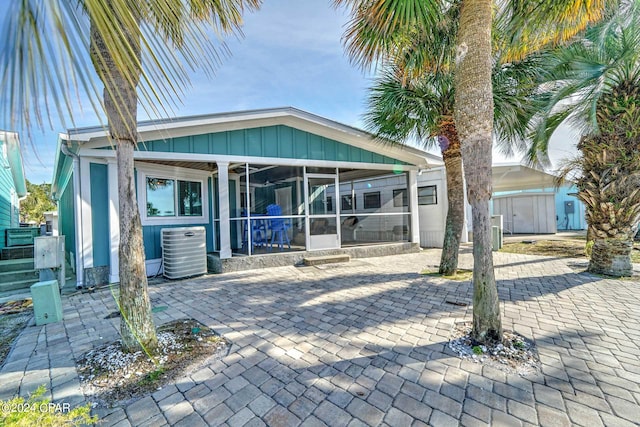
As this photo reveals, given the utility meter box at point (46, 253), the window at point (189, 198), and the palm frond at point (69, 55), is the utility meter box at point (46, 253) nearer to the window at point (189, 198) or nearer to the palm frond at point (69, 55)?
the window at point (189, 198)

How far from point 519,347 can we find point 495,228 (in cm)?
793

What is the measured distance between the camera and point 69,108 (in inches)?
29.5

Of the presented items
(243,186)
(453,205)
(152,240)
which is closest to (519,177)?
(453,205)

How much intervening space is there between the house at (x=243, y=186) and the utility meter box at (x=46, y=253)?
344 mm

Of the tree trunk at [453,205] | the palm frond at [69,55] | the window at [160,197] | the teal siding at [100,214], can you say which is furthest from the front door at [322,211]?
the palm frond at [69,55]

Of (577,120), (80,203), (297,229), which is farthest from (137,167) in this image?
(577,120)

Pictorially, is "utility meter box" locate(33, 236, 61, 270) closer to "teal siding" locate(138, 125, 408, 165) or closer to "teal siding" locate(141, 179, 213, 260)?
"teal siding" locate(141, 179, 213, 260)

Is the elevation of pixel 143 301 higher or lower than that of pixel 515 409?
higher

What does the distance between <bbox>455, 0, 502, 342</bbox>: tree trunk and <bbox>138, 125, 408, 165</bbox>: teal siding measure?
16.8 feet

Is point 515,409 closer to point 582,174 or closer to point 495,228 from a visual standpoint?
point 582,174

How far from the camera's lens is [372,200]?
1087 cm

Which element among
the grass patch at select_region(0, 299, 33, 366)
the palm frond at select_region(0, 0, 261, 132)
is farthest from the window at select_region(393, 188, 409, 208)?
the palm frond at select_region(0, 0, 261, 132)

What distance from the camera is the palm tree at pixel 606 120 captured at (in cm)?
534

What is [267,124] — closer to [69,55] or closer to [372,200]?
[372,200]
